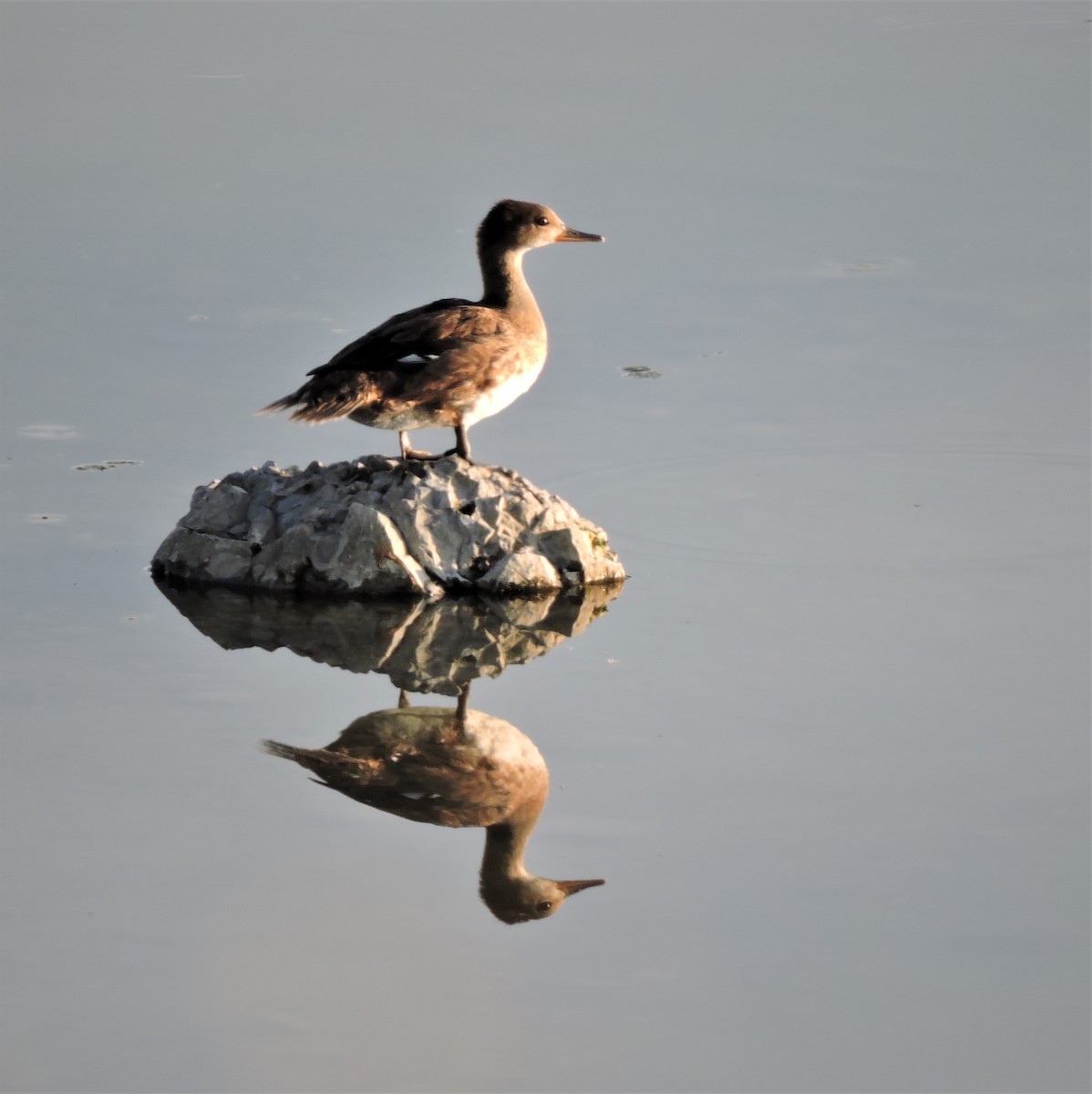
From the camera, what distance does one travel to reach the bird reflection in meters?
5.70

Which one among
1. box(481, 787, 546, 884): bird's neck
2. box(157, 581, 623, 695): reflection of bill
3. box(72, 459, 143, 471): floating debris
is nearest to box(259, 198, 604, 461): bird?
box(157, 581, 623, 695): reflection of bill

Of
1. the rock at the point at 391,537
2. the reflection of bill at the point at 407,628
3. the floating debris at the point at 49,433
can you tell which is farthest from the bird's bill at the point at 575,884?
the floating debris at the point at 49,433

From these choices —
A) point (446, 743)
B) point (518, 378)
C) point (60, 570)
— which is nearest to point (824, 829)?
point (446, 743)

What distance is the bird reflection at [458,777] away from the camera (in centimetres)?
570

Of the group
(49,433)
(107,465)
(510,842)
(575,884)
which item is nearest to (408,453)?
(107,465)

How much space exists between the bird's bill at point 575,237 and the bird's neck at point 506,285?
34cm

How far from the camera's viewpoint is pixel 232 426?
957 cm

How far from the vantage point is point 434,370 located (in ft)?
26.2

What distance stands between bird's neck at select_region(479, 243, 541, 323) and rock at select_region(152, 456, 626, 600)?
0.70 metres

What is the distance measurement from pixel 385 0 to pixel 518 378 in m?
8.84

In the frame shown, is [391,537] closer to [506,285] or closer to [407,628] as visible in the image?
[407,628]

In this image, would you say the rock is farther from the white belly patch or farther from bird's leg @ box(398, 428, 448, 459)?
the white belly patch

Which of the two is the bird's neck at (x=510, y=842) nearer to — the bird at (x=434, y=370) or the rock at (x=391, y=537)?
the rock at (x=391, y=537)

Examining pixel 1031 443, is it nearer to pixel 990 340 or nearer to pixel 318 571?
pixel 990 340
